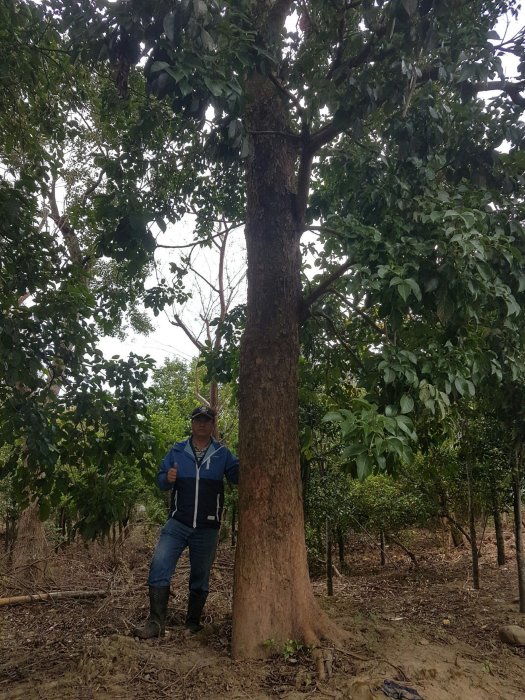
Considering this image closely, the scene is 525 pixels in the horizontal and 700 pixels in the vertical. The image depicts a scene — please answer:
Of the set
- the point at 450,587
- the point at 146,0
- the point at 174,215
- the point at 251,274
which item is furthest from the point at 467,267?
the point at 450,587

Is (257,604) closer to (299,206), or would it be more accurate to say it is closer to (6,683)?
(6,683)

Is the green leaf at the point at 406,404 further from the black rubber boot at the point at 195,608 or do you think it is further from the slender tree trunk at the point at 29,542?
the slender tree trunk at the point at 29,542

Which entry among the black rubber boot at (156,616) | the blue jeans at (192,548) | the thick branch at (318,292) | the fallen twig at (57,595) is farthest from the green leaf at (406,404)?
the fallen twig at (57,595)

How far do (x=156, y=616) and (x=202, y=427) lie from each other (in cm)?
148

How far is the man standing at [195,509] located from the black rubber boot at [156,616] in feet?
0.26

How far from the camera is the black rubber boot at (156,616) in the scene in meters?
4.52

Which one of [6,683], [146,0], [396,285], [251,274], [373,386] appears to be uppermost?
[146,0]

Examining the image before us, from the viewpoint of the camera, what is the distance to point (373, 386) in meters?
3.92

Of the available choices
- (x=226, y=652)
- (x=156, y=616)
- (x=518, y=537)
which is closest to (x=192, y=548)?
(x=156, y=616)

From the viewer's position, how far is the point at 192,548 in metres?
4.88

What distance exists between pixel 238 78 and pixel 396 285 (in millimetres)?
1801

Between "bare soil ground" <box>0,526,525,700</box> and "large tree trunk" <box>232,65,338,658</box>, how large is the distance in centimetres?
28

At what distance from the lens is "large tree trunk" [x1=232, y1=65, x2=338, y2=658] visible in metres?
4.15

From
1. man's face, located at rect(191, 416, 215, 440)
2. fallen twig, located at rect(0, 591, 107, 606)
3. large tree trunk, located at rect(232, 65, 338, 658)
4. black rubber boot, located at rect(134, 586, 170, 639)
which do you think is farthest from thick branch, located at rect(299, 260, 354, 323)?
fallen twig, located at rect(0, 591, 107, 606)
